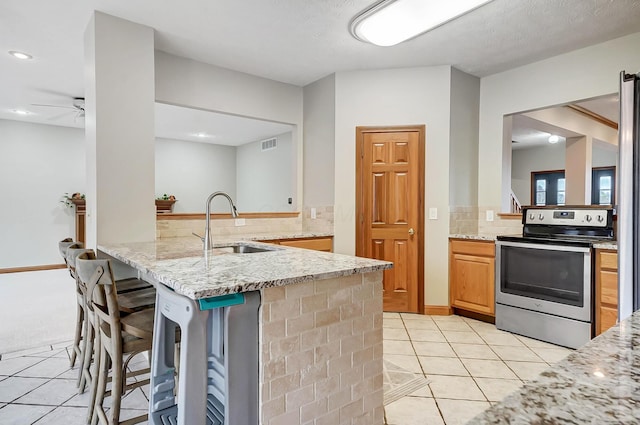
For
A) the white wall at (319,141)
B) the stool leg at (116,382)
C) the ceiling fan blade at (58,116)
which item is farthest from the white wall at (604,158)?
the ceiling fan blade at (58,116)

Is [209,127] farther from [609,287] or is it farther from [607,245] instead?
[609,287]

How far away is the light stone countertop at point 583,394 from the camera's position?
43 centimetres

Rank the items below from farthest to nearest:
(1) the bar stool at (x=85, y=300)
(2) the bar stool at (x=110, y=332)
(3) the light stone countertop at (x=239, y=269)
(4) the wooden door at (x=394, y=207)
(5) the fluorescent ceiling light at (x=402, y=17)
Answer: (4) the wooden door at (x=394, y=207)
(5) the fluorescent ceiling light at (x=402, y=17)
(1) the bar stool at (x=85, y=300)
(2) the bar stool at (x=110, y=332)
(3) the light stone countertop at (x=239, y=269)

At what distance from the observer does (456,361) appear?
267cm

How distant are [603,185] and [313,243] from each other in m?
6.30

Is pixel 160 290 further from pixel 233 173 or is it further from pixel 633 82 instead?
pixel 233 173

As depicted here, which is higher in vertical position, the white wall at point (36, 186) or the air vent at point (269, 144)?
the air vent at point (269, 144)

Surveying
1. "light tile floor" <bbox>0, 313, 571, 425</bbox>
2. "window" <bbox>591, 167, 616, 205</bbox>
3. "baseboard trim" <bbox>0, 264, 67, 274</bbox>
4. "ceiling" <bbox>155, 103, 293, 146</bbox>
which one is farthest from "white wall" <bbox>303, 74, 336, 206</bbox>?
"window" <bbox>591, 167, 616, 205</bbox>

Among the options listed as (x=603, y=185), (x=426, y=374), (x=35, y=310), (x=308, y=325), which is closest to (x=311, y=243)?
(x=426, y=374)

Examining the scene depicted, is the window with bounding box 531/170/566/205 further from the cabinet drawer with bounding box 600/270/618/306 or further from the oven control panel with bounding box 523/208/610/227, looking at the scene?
the cabinet drawer with bounding box 600/270/618/306

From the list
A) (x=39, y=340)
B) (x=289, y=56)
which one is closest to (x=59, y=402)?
(x=39, y=340)

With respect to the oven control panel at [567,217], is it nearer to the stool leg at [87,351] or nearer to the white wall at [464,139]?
the white wall at [464,139]

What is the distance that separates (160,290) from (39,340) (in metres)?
2.62

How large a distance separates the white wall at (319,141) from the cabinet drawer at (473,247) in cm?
141
